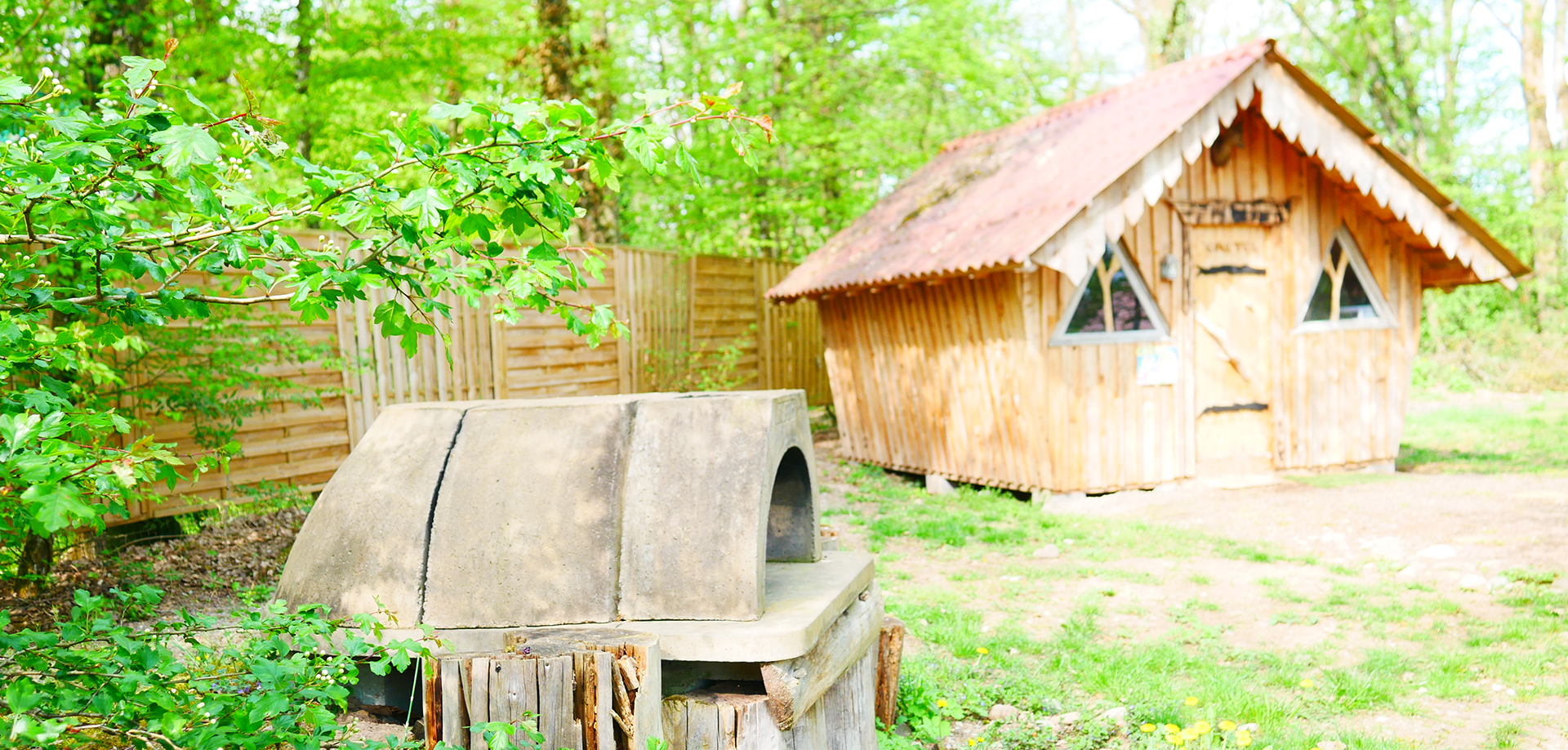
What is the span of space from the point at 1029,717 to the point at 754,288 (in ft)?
32.4

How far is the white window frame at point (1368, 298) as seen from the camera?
966cm

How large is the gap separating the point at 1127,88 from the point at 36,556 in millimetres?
10267

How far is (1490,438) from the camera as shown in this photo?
1223cm

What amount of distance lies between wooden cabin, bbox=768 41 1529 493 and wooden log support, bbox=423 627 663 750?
5716mm

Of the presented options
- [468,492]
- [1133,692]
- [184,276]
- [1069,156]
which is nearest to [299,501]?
[184,276]

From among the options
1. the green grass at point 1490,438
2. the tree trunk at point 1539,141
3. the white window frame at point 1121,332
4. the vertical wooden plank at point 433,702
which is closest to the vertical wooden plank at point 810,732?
the vertical wooden plank at point 433,702

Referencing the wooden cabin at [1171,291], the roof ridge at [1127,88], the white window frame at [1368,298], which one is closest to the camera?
the wooden cabin at [1171,291]

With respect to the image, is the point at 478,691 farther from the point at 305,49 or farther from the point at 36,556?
the point at 305,49

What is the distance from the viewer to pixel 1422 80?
25.4 metres

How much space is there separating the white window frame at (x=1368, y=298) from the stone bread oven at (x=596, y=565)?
8091mm

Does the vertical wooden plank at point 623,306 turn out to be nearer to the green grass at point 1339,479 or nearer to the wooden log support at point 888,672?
the green grass at point 1339,479

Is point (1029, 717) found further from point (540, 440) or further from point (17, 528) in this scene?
point (17, 528)

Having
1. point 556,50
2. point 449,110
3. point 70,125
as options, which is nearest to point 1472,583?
point 449,110

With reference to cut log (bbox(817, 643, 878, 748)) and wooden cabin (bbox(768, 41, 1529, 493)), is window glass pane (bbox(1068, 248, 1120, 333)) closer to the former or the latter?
wooden cabin (bbox(768, 41, 1529, 493))
